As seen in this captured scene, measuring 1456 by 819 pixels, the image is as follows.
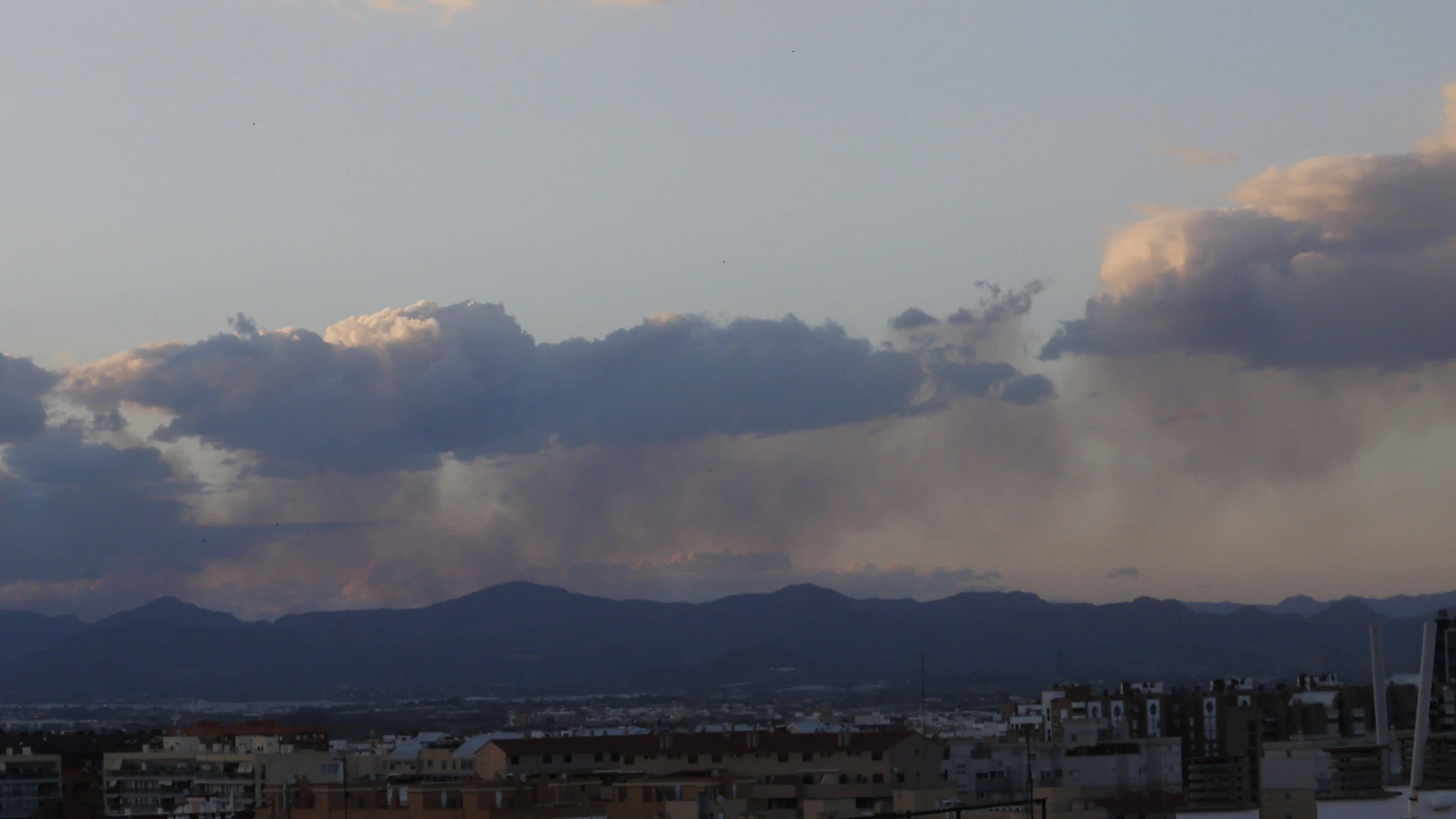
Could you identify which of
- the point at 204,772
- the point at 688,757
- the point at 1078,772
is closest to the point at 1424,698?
the point at 1078,772

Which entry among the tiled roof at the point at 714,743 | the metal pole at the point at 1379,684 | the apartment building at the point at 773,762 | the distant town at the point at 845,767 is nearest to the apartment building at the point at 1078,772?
the distant town at the point at 845,767

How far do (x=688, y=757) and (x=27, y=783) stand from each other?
3025 cm

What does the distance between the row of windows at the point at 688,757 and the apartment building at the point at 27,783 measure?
21.7 m

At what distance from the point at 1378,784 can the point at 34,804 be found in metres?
75.5

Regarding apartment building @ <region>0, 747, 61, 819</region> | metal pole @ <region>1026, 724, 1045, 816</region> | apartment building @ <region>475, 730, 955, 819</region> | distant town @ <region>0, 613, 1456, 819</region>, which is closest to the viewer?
distant town @ <region>0, 613, 1456, 819</region>

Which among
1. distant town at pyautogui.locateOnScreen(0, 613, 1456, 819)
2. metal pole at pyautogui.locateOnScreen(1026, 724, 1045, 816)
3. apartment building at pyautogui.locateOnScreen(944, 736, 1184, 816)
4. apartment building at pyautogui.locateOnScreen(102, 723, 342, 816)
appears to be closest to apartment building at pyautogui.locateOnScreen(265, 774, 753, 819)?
distant town at pyautogui.locateOnScreen(0, 613, 1456, 819)

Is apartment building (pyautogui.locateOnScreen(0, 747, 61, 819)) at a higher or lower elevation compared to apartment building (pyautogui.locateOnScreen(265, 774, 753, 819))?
lower

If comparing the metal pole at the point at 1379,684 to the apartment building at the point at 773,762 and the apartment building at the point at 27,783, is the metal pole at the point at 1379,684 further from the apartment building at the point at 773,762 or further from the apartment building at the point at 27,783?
the apartment building at the point at 27,783

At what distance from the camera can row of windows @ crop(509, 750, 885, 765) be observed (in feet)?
259

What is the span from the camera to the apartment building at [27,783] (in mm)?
87125

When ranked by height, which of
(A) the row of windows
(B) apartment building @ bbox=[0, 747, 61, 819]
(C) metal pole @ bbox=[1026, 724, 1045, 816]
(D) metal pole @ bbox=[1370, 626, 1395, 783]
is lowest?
(B) apartment building @ bbox=[0, 747, 61, 819]

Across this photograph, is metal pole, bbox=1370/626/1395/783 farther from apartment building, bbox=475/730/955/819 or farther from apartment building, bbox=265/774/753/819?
apartment building, bbox=475/730/955/819

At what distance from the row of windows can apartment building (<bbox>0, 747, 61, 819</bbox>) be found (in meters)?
21.7

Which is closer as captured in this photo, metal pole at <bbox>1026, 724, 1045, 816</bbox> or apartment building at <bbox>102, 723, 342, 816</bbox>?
metal pole at <bbox>1026, 724, 1045, 816</bbox>
